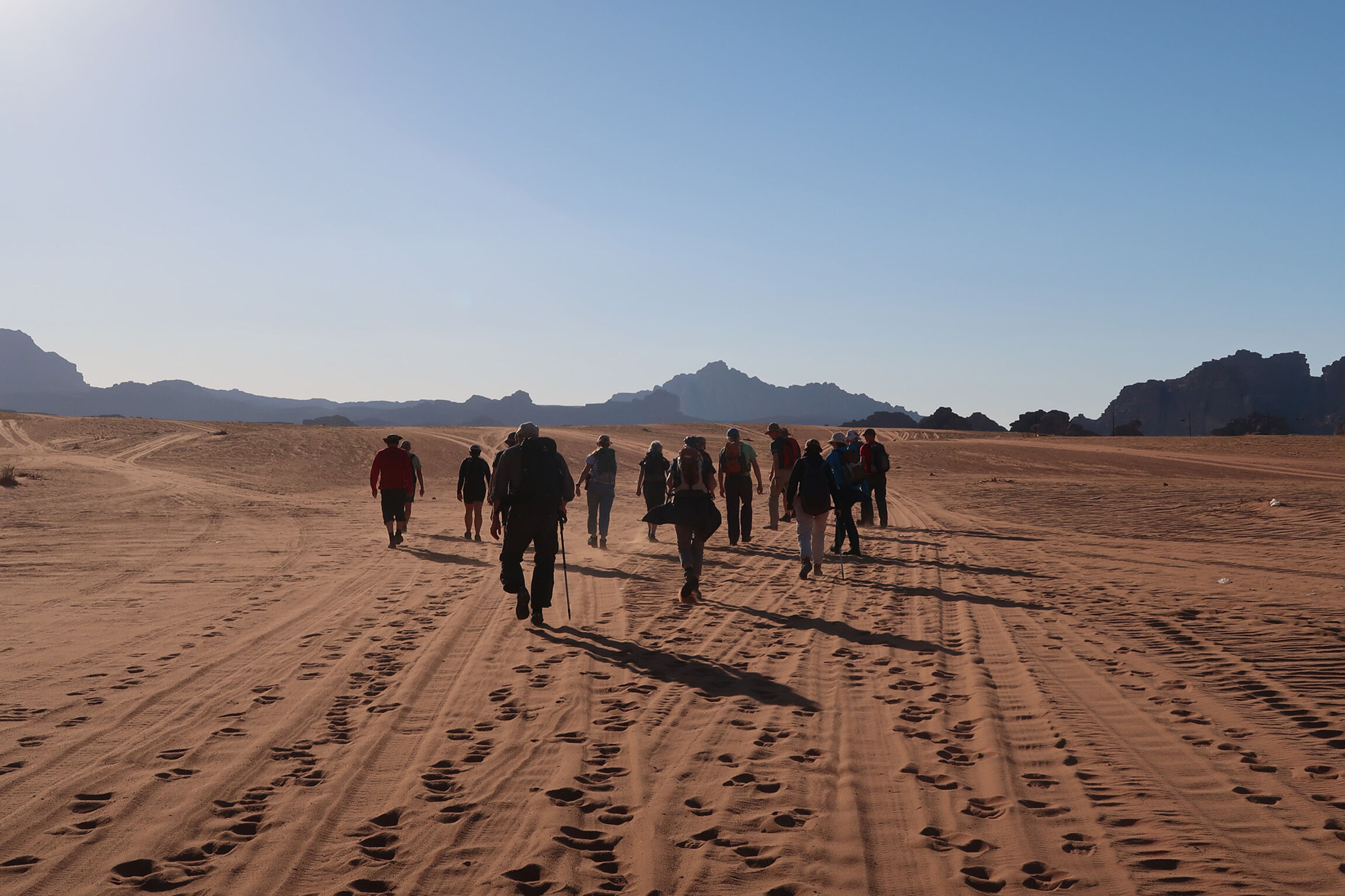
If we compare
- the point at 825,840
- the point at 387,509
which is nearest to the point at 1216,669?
the point at 825,840

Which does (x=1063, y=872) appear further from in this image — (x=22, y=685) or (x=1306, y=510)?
(x=1306, y=510)

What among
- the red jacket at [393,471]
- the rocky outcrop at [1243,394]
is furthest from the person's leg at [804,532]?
the rocky outcrop at [1243,394]

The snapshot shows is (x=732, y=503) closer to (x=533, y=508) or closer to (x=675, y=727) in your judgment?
(x=533, y=508)

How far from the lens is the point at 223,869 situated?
3572 millimetres

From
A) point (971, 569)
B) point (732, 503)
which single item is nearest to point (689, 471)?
point (732, 503)

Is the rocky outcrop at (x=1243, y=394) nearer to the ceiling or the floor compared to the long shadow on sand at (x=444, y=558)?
nearer to the ceiling

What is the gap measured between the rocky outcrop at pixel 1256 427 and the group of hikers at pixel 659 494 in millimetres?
103301

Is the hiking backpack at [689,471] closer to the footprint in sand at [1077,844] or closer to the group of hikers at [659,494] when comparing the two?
the group of hikers at [659,494]

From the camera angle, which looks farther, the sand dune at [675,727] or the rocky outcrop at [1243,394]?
the rocky outcrop at [1243,394]

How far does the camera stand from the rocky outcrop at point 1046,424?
321ft

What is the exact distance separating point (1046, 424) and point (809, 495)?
100 meters

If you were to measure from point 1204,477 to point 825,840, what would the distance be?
3515 cm

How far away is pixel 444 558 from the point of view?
13.1m

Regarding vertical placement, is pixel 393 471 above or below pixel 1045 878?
above
